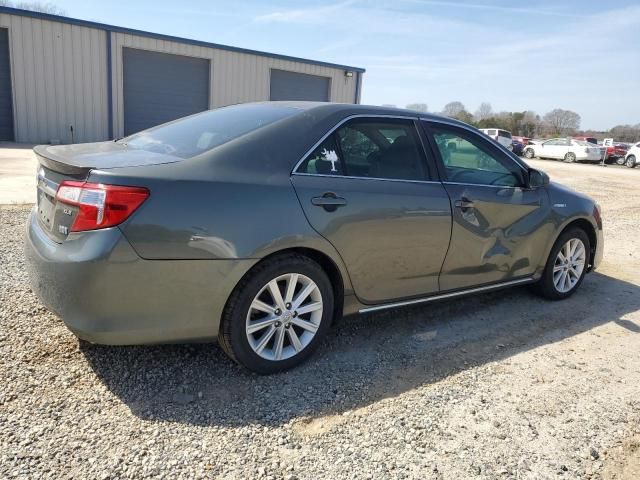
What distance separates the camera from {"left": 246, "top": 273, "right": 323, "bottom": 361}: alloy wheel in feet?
9.79

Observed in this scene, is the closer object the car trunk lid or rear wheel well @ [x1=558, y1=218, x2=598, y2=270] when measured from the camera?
the car trunk lid

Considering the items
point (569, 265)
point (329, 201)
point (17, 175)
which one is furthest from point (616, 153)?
point (329, 201)

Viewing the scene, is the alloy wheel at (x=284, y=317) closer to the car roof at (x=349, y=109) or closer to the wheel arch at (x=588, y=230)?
the car roof at (x=349, y=109)

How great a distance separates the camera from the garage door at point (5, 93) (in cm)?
1670

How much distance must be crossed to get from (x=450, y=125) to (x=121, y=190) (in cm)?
249

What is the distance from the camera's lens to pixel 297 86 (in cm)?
2334

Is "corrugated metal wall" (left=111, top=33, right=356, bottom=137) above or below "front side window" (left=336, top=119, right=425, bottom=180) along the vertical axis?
above

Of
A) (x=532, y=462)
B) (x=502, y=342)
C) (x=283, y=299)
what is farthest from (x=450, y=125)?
(x=532, y=462)

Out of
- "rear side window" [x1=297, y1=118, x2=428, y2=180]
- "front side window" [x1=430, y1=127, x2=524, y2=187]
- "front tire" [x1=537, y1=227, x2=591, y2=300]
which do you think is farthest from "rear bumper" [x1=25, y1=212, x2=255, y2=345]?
"front tire" [x1=537, y1=227, x2=591, y2=300]

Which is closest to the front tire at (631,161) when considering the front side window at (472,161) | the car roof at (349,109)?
the front side window at (472,161)

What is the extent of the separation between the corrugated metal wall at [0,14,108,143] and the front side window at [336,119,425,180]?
1722 cm

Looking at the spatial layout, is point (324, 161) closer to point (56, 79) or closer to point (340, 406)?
point (340, 406)

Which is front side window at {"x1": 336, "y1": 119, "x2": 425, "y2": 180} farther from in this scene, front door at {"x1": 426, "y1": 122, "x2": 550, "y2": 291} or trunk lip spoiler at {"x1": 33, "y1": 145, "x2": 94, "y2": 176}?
trunk lip spoiler at {"x1": 33, "y1": 145, "x2": 94, "y2": 176}

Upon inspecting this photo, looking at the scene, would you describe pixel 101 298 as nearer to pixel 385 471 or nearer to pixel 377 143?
pixel 385 471
